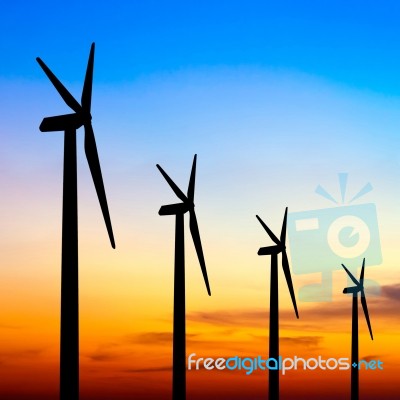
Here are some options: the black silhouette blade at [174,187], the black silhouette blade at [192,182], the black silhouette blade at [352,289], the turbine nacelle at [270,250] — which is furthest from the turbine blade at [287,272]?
the black silhouette blade at [352,289]

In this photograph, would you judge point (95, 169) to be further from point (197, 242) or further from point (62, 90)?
point (197, 242)

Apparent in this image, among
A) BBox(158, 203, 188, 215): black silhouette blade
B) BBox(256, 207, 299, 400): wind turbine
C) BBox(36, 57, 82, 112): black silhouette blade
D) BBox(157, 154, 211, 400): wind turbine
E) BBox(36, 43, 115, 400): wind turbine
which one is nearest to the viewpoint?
BBox(36, 43, 115, 400): wind turbine

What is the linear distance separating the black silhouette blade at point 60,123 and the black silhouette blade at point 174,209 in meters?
17.5

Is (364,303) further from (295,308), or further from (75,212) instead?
(75,212)

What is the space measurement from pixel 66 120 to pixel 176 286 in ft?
54.4

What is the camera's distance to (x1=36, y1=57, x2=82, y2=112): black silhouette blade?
46906mm

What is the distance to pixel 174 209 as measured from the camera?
204 feet

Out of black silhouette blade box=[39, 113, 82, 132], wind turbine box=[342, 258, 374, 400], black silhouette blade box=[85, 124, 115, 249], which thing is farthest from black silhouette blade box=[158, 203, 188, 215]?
wind turbine box=[342, 258, 374, 400]

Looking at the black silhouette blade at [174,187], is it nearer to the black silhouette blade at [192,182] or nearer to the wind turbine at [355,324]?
the black silhouette blade at [192,182]

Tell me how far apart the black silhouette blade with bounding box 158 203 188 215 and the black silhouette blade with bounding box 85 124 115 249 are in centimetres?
1493

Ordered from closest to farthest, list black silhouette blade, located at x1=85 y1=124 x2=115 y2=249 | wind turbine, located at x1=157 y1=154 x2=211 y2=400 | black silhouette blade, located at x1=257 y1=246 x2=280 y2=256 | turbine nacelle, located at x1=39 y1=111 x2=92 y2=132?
turbine nacelle, located at x1=39 y1=111 x2=92 y2=132
black silhouette blade, located at x1=85 y1=124 x2=115 y2=249
wind turbine, located at x1=157 y1=154 x2=211 y2=400
black silhouette blade, located at x1=257 y1=246 x2=280 y2=256

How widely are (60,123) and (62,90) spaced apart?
12.3 ft

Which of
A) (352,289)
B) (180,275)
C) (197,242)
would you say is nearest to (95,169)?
(180,275)

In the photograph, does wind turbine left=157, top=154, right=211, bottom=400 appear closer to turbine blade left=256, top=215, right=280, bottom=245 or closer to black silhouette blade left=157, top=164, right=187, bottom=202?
black silhouette blade left=157, top=164, right=187, bottom=202
